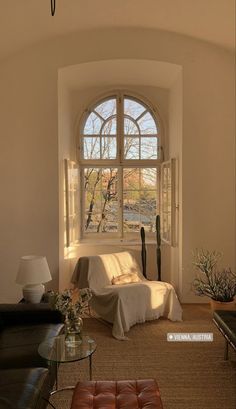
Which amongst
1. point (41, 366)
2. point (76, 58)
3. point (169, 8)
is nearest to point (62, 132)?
point (76, 58)

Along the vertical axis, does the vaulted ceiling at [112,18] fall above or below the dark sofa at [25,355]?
above

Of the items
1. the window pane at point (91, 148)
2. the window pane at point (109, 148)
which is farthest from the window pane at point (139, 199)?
the window pane at point (91, 148)

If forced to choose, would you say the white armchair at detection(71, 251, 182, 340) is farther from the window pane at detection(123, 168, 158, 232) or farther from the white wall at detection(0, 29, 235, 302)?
the window pane at detection(123, 168, 158, 232)

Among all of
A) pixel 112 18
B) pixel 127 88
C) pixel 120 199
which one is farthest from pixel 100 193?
pixel 112 18

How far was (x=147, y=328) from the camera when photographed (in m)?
4.11

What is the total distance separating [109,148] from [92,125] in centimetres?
47

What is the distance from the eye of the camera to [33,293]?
3537mm

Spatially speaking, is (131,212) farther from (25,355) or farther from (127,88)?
(25,355)

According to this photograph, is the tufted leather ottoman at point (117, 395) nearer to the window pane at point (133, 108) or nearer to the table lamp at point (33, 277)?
the table lamp at point (33, 277)

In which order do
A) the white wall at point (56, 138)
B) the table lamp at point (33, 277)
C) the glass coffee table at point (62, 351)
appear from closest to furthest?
the glass coffee table at point (62, 351), the table lamp at point (33, 277), the white wall at point (56, 138)

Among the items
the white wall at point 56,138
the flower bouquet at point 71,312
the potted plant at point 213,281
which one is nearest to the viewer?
the flower bouquet at point 71,312

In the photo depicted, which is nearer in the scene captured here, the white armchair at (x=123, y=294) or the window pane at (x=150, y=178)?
the white armchair at (x=123, y=294)

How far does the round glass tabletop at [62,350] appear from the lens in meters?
2.56

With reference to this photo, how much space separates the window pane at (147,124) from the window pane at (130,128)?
9 centimetres
